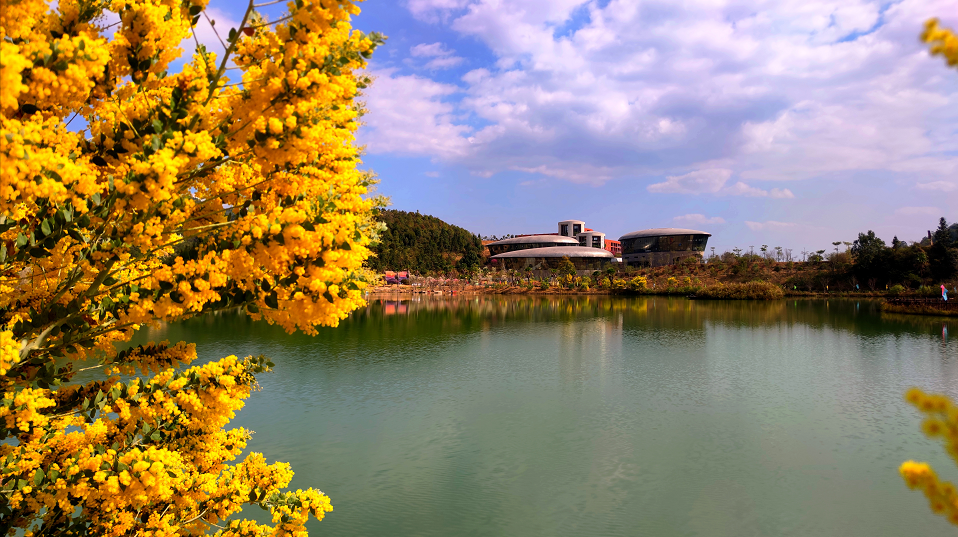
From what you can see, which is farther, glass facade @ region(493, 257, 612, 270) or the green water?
glass facade @ region(493, 257, 612, 270)

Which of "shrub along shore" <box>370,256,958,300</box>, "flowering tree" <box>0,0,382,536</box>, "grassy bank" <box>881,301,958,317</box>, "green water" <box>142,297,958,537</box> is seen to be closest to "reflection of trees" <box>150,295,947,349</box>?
"grassy bank" <box>881,301,958,317</box>

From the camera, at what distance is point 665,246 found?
10638 centimetres

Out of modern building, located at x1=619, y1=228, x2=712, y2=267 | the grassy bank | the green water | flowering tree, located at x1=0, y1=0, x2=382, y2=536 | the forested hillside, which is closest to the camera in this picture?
flowering tree, located at x1=0, y1=0, x2=382, y2=536

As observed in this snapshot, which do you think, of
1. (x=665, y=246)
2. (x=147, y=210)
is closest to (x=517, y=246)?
(x=665, y=246)

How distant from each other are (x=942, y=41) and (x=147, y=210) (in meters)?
4.32

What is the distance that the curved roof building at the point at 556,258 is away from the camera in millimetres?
112250

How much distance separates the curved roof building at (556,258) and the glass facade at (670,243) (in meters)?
7.60

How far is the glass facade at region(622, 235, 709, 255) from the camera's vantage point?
105 m

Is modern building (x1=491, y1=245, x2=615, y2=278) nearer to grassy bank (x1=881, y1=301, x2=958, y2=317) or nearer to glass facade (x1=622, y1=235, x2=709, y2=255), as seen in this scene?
glass facade (x1=622, y1=235, x2=709, y2=255)

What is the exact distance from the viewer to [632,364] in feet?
82.6

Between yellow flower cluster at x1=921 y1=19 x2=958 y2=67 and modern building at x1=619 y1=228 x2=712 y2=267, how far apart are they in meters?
106

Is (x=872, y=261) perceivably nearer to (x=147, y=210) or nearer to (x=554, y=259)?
(x=554, y=259)

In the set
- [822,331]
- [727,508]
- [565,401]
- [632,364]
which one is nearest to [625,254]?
[822,331]

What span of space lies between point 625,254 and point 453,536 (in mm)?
108570
